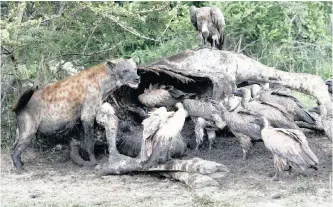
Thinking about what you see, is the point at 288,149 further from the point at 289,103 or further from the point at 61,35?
the point at 61,35

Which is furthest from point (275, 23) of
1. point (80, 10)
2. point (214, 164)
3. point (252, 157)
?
point (214, 164)

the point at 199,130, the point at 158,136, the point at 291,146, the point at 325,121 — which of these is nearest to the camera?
the point at 291,146

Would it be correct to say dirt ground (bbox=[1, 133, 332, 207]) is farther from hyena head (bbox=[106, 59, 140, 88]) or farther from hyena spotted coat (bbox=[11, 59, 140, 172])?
hyena head (bbox=[106, 59, 140, 88])

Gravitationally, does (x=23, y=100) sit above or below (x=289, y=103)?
above

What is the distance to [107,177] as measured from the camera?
8.38 m

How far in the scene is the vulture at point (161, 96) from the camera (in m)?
9.29

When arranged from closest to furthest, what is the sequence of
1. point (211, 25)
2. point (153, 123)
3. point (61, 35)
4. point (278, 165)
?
1. point (278, 165)
2. point (153, 123)
3. point (61, 35)
4. point (211, 25)

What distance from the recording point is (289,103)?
365 inches

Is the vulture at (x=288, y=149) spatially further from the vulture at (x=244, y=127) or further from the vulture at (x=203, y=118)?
the vulture at (x=203, y=118)

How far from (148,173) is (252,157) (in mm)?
1185

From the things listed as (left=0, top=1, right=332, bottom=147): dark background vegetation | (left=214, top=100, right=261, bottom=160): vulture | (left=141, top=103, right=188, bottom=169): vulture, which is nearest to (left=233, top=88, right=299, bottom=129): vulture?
(left=214, top=100, right=261, bottom=160): vulture

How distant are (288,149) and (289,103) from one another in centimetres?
166

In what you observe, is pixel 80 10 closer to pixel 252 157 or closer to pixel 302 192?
pixel 252 157

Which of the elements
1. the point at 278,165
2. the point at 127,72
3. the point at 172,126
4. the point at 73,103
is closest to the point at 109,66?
the point at 127,72
